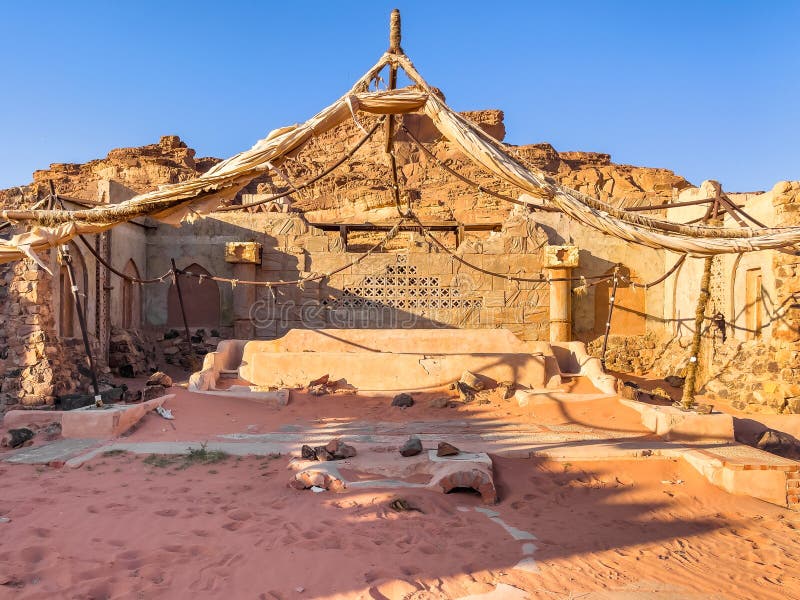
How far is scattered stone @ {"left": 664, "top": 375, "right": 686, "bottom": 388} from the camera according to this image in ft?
40.7

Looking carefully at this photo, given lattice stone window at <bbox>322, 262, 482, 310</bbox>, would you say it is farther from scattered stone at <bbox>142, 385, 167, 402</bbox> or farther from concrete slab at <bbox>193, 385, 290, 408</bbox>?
scattered stone at <bbox>142, 385, 167, 402</bbox>

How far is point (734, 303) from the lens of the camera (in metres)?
11.1

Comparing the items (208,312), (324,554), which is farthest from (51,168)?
(324,554)

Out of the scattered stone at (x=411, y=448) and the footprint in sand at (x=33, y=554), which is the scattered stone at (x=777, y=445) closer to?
the scattered stone at (x=411, y=448)

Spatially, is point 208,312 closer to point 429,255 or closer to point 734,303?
point 429,255

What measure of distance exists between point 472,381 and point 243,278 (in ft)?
23.9

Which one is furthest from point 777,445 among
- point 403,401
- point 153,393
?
point 153,393

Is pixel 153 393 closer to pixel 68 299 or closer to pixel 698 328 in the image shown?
pixel 68 299

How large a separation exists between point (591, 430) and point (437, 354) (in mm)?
2955

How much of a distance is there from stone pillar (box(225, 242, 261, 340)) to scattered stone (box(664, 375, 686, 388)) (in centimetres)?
944

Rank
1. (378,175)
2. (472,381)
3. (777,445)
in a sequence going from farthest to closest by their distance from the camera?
(378,175)
(472,381)
(777,445)

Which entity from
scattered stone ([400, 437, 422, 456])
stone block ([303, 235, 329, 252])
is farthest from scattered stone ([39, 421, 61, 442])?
stone block ([303, 235, 329, 252])

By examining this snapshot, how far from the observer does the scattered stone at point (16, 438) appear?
6457 millimetres

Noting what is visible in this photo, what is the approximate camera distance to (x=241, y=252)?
13.8 meters
